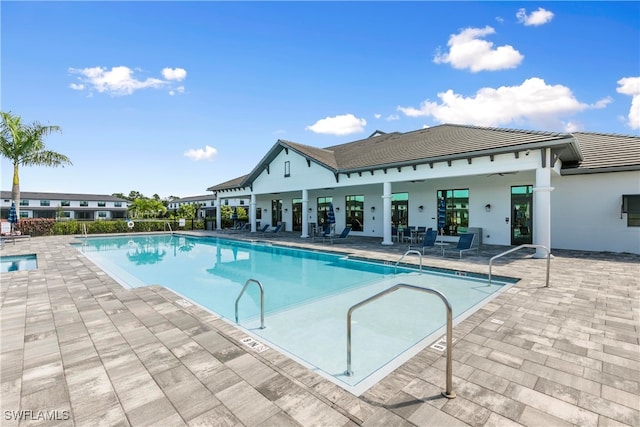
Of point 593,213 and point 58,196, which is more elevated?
point 58,196

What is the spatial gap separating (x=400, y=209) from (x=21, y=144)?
2639cm

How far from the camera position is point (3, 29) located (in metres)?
8.74

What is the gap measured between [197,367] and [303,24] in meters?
13.8

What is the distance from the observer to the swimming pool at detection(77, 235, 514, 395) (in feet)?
14.4

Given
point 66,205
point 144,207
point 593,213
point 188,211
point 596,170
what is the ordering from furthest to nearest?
point 66,205
point 188,211
point 144,207
point 593,213
point 596,170

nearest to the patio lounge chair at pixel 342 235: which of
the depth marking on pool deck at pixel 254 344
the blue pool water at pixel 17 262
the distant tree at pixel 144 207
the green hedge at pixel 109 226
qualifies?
the depth marking on pool deck at pixel 254 344

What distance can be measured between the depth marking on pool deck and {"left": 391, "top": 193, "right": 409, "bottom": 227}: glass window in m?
15.0

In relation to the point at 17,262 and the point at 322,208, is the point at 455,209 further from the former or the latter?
the point at 17,262

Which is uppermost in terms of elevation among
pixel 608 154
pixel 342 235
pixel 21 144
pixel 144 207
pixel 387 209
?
pixel 21 144

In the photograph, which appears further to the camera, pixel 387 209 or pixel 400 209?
pixel 400 209

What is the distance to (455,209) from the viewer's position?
15.6 meters

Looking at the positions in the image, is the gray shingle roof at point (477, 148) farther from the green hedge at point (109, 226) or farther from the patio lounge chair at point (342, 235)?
the green hedge at point (109, 226)

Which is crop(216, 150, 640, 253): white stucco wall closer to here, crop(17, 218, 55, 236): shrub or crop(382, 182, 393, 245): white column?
crop(382, 182, 393, 245): white column

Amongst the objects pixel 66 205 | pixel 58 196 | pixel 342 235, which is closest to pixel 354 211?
pixel 342 235
